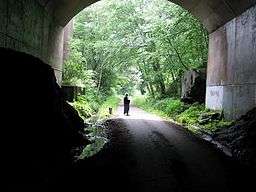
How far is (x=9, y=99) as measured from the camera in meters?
7.58

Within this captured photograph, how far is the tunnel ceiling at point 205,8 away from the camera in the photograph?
46.7 ft

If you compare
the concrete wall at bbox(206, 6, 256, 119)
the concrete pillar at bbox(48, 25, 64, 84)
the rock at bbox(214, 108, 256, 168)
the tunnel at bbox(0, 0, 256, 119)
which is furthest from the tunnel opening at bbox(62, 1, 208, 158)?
the rock at bbox(214, 108, 256, 168)

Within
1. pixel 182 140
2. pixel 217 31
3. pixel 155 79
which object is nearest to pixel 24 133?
pixel 182 140

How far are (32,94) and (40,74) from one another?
84cm

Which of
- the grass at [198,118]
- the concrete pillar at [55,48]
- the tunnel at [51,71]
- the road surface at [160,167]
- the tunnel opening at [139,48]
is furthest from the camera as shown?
the tunnel opening at [139,48]

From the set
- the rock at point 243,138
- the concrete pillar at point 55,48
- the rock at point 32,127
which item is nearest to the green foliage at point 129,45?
the concrete pillar at point 55,48

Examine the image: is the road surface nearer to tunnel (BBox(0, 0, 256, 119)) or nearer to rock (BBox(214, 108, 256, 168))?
rock (BBox(214, 108, 256, 168))

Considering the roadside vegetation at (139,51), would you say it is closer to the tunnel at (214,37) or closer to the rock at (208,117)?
the rock at (208,117)

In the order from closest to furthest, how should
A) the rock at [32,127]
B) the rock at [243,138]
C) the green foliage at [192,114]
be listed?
the rock at [32,127]
the rock at [243,138]
the green foliage at [192,114]

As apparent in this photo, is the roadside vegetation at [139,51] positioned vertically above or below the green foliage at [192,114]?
above

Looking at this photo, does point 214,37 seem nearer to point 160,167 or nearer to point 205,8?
point 205,8

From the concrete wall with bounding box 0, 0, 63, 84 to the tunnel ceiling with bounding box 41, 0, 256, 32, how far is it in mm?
406

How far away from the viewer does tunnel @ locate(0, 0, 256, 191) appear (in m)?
7.67

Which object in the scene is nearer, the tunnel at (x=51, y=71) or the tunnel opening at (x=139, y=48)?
the tunnel at (x=51, y=71)
